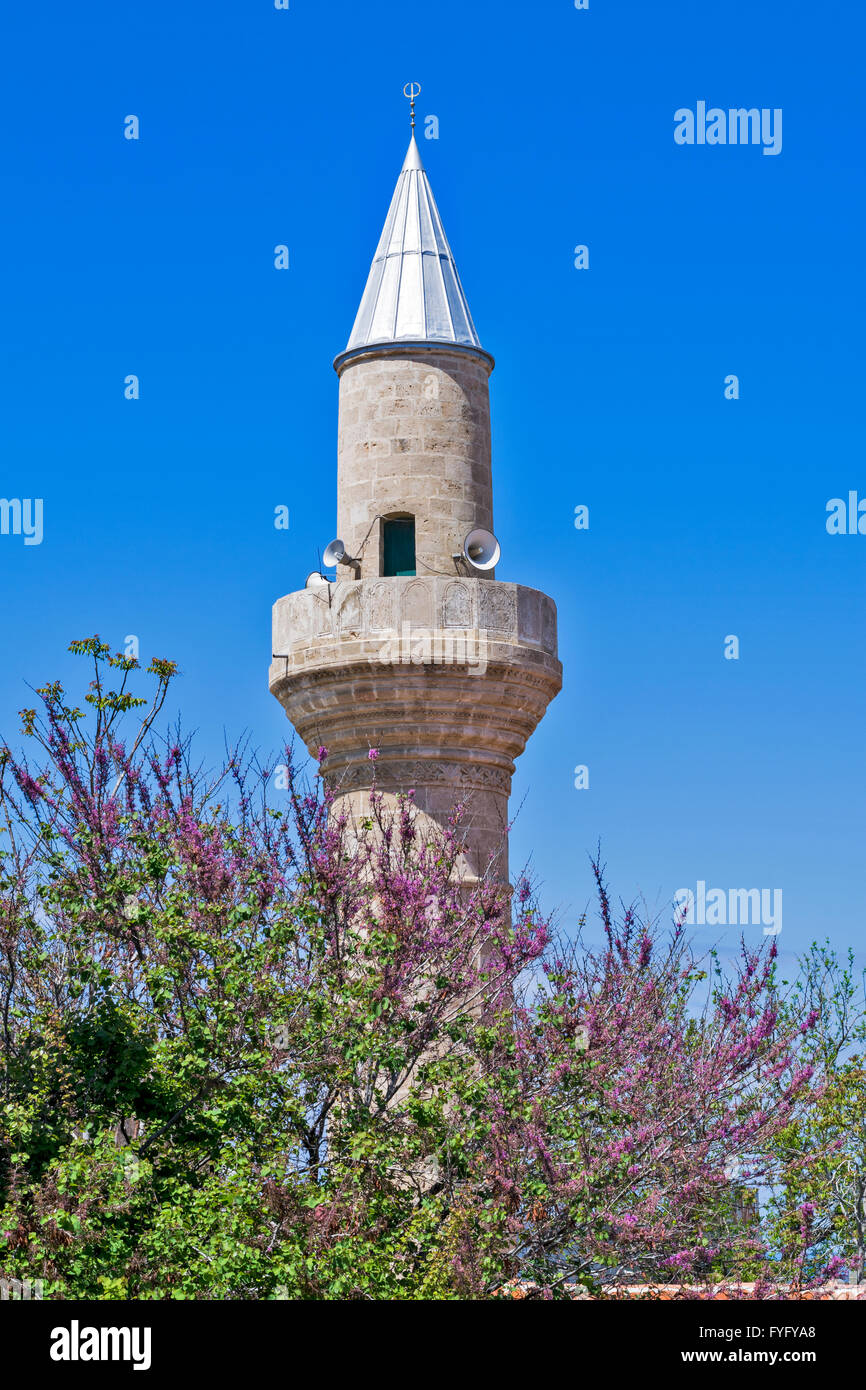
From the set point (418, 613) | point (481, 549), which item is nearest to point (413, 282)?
point (481, 549)

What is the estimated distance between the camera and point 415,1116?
11.8 metres

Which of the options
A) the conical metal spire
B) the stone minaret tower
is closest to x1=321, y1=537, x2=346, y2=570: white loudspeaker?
the stone minaret tower

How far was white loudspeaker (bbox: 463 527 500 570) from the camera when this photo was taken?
1549 cm

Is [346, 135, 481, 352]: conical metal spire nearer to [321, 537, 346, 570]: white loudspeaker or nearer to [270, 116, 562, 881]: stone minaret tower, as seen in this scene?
[270, 116, 562, 881]: stone minaret tower

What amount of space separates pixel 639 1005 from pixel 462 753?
2690 millimetres

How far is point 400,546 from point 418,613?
2.98ft

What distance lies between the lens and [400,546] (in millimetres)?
15727

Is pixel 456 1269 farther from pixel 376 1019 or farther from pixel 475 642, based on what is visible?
pixel 475 642

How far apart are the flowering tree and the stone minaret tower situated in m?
1.33

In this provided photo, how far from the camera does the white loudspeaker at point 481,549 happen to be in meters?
15.5

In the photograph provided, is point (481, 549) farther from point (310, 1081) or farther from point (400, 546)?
point (310, 1081)

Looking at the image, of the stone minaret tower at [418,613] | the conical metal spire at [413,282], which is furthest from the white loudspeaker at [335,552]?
the conical metal spire at [413,282]

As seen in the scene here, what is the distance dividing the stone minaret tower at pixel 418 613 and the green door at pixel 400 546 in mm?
12
